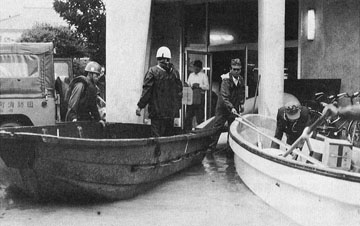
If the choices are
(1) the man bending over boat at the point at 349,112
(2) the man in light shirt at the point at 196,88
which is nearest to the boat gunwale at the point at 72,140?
(1) the man bending over boat at the point at 349,112

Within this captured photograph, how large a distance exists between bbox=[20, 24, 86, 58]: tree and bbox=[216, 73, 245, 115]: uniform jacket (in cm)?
1213

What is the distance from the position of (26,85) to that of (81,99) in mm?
2678

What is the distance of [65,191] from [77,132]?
1829mm

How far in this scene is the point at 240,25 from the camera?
15266 millimetres

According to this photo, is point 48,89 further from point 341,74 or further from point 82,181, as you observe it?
point 341,74

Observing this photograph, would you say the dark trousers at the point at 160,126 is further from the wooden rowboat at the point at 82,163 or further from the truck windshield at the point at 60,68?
the truck windshield at the point at 60,68

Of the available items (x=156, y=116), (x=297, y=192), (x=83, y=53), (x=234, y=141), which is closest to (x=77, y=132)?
(x=156, y=116)

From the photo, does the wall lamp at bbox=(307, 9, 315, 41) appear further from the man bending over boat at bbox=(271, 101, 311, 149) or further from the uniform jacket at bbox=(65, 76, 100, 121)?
the uniform jacket at bbox=(65, 76, 100, 121)

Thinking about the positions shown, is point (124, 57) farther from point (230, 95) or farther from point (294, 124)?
point (294, 124)

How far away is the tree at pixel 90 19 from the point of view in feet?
63.3

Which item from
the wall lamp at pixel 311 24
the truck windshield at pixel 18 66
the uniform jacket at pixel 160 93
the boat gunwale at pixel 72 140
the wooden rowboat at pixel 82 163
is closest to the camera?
the boat gunwale at pixel 72 140

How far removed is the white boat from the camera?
16.7 feet

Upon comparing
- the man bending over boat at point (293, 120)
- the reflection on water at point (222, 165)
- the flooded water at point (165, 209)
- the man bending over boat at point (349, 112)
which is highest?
the man bending over boat at point (349, 112)

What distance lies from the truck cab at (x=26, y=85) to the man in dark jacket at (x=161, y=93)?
2941 millimetres
